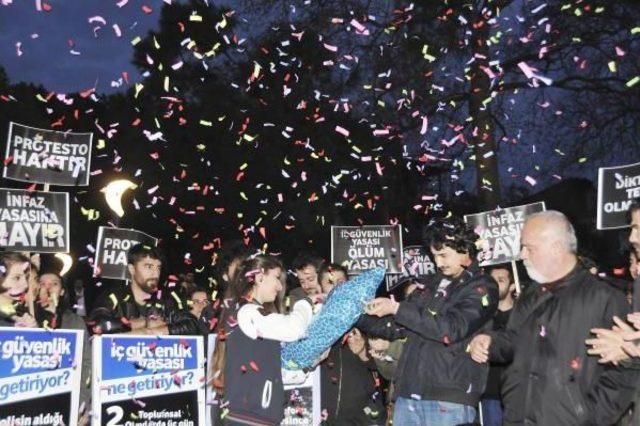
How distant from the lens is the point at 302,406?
7902 mm

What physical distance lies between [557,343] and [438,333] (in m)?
0.99

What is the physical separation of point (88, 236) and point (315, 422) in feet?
71.7

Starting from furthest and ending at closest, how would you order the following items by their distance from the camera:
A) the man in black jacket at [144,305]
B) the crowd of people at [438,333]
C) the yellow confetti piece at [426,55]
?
the yellow confetti piece at [426,55] < the man in black jacket at [144,305] < the crowd of people at [438,333]

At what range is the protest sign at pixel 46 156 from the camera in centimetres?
1106

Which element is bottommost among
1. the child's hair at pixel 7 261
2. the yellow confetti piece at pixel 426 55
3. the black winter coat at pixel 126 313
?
the black winter coat at pixel 126 313

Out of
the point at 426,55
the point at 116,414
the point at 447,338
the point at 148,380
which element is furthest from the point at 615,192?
the point at 426,55

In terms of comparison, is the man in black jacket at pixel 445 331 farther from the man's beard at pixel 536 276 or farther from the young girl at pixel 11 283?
the young girl at pixel 11 283

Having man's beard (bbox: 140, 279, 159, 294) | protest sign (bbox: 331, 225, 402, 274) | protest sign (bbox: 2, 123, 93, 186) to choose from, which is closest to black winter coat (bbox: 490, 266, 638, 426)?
man's beard (bbox: 140, 279, 159, 294)

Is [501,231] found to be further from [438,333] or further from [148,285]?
[438,333]

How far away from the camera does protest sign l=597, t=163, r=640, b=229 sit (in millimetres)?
10742

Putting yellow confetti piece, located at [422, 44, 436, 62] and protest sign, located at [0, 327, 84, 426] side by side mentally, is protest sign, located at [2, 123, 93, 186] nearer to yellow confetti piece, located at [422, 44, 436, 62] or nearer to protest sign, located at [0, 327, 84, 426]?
protest sign, located at [0, 327, 84, 426]

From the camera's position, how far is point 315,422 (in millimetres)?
7902

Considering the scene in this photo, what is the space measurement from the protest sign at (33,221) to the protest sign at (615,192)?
7.42m

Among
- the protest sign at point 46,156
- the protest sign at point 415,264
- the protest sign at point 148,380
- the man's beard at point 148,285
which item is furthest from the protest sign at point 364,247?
the protest sign at point 148,380
